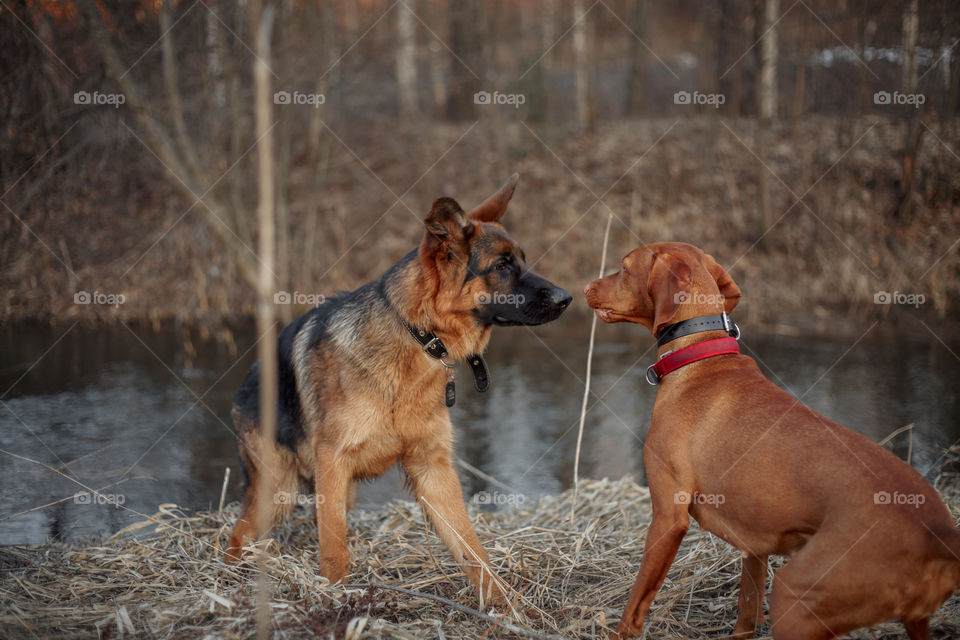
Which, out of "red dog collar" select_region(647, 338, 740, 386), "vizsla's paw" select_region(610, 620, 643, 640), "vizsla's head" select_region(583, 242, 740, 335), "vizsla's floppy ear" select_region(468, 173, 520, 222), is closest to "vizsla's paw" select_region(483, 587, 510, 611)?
"vizsla's paw" select_region(610, 620, 643, 640)

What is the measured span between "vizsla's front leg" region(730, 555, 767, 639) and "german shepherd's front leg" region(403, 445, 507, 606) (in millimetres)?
1453

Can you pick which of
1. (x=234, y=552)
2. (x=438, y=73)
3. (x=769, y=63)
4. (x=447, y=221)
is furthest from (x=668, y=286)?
(x=438, y=73)

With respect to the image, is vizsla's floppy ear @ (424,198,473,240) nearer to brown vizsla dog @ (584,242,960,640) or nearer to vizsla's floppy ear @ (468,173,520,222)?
vizsla's floppy ear @ (468,173,520,222)

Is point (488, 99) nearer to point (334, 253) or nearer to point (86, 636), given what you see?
point (334, 253)

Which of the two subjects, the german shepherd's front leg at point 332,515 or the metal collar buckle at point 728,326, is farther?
the german shepherd's front leg at point 332,515

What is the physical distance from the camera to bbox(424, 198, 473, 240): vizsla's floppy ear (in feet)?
13.6

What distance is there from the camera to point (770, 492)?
3246 mm

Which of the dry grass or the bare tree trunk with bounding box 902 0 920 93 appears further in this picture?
the bare tree trunk with bounding box 902 0 920 93

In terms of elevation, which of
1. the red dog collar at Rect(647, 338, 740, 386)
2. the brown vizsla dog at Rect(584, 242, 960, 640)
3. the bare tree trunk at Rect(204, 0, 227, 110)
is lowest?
the brown vizsla dog at Rect(584, 242, 960, 640)

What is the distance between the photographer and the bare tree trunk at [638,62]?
19.3 m

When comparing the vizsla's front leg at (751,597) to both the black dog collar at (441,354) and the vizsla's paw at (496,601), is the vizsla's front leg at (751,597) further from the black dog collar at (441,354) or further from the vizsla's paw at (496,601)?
the black dog collar at (441,354)

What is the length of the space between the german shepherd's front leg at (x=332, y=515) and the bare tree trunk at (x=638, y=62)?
55.5 ft

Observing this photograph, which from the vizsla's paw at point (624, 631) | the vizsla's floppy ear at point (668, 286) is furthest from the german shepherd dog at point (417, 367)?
the vizsla's paw at point (624, 631)

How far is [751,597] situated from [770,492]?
0.93 m
